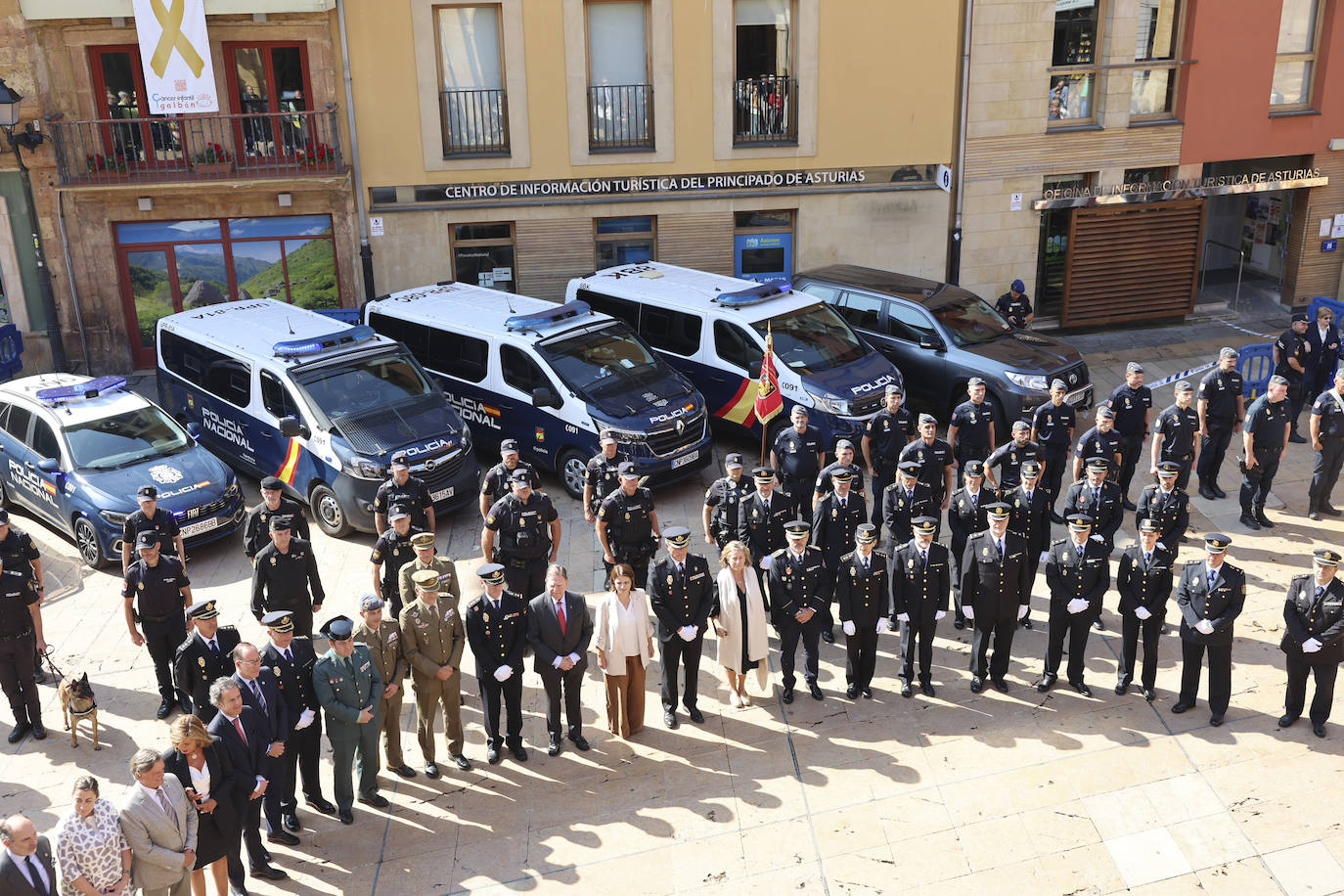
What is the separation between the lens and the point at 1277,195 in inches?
855

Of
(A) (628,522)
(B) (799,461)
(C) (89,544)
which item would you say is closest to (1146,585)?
(B) (799,461)

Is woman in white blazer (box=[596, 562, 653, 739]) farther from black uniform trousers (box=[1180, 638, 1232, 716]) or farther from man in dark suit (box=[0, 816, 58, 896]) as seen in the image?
black uniform trousers (box=[1180, 638, 1232, 716])

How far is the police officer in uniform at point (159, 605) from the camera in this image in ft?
31.6

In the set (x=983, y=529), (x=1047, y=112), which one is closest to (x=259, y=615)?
(x=983, y=529)

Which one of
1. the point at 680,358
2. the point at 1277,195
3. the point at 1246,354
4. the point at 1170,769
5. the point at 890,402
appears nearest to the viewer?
the point at 1170,769

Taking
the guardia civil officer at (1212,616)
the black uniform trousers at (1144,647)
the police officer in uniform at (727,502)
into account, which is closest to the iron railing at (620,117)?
the police officer in uniform at (727,502)

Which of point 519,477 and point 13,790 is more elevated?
point 519,477

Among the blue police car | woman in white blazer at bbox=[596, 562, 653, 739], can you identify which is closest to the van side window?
the blue police car

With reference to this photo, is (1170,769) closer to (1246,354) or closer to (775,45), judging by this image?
(1246,354)

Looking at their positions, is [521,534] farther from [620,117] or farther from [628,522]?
[620,117]

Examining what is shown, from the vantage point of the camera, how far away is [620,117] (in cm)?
1900

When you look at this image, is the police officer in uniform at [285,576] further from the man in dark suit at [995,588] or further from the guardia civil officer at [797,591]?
the man in dark suit at [995,588]

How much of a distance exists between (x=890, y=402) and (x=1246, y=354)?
675cm

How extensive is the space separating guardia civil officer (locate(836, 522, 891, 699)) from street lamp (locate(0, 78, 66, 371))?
13594mm
